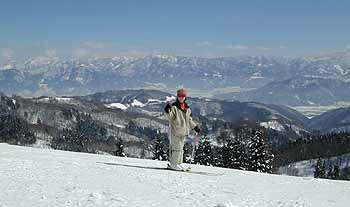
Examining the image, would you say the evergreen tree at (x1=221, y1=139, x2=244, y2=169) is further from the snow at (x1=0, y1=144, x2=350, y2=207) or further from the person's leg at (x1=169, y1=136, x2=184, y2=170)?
the snow at (x1=0, y1=144, x2=350, y2=207)

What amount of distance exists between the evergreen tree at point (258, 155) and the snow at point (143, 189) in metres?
42.5

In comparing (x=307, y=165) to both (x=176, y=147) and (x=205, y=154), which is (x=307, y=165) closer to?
(x=205, y=154)

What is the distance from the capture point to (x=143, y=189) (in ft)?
33.8

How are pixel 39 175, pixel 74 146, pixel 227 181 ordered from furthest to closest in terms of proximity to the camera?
pixel 74 146 → pixel 227 181 → pixel 39 175

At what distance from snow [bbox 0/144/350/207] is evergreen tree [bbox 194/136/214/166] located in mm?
52398

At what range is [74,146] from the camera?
195 m

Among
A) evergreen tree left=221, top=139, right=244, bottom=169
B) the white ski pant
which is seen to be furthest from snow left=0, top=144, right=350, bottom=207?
evergreen tree left=221, top=139, right=244, bottom=169

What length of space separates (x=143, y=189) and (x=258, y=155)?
47.9m

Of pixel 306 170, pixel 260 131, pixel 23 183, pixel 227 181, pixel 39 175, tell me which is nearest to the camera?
pixel 23 183

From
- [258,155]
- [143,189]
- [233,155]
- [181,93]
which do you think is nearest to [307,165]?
[233,155]

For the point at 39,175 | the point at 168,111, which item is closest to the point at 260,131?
the point at 168,111

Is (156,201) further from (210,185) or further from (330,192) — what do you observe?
(330,192)

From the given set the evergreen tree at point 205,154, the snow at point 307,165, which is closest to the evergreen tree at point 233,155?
the evergreen tree at point 205,154

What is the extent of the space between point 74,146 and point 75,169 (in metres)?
187
